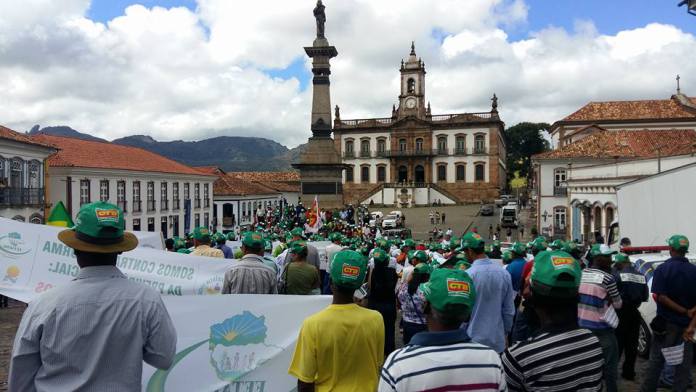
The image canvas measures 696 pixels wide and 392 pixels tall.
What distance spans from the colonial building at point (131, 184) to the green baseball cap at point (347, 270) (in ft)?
87.7

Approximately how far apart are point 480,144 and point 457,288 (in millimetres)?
72767

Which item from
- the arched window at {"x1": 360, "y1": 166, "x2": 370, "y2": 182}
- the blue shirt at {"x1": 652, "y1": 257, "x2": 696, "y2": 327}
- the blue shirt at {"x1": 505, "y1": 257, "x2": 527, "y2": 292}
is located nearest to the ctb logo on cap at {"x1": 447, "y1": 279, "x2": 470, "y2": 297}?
the blue shirt at {"x1": 652, "y1": 257, "x2": 696, "y2": 327}

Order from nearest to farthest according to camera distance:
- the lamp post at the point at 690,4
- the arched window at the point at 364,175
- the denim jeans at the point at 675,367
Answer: the denim jeans at the point at 675,367, the lamp post at the point at 690,4, the arched window at the point at 364,175

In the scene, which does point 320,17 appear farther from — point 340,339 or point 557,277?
point 557,277

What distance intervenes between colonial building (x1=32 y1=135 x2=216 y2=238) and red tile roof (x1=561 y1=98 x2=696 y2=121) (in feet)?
115

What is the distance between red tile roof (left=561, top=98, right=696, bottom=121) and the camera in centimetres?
5326

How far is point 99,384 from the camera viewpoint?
9.10 ft

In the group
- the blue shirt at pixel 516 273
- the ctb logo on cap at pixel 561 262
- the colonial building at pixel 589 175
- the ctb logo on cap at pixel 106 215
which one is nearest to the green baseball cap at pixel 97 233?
the ctb logo on cap at pixel 106 215

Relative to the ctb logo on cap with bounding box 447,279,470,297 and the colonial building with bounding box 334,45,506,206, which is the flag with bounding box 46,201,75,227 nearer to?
the ctb logo on cap with bounding box 447,279,470,297

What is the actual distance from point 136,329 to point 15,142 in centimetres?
2854

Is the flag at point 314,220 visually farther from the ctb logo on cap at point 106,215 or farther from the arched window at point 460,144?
the arched window at point 460,144

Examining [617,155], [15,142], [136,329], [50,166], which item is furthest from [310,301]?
[617,155]

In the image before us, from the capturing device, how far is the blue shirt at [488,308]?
5605 millimetres

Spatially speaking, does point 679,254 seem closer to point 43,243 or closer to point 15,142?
point 43,243
